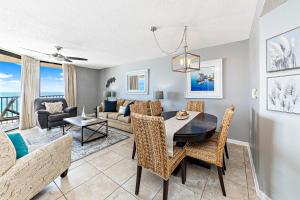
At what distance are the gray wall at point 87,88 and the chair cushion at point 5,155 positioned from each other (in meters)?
5.12

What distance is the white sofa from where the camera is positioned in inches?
41.3

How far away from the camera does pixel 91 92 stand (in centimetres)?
630

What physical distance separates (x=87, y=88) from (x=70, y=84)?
0.83 meters

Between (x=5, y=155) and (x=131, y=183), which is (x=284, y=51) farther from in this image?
(x=5, y=155)

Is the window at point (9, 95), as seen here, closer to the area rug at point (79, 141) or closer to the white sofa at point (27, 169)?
the area rug at point (79, 141)

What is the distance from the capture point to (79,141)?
3.08 meters

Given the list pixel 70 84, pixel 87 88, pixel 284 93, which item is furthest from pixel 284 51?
pixel 87 88

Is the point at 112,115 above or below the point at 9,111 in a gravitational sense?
below

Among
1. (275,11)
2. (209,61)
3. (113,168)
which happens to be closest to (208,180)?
(113,168)

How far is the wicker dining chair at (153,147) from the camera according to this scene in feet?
4.12

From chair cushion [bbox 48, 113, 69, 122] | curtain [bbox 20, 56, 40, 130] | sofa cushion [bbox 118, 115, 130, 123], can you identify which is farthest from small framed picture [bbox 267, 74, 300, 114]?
curtain [bbox 20, 56, 40, 130]

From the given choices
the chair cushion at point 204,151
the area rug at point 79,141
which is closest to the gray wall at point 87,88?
the area rug at point 79,141

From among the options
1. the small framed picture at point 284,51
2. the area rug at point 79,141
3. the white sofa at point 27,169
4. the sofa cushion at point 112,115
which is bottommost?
the area rug at point 79,141

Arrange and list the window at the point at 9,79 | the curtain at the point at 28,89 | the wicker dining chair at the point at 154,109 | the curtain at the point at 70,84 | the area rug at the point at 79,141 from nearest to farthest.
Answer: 1. the area rug at the point at 79,141
2. the wicker dining chair at the point at 154,109
3. the curtain at the point at 28,89
4. the window at the point at 9,79
5. the curtain at the point at 70,84
